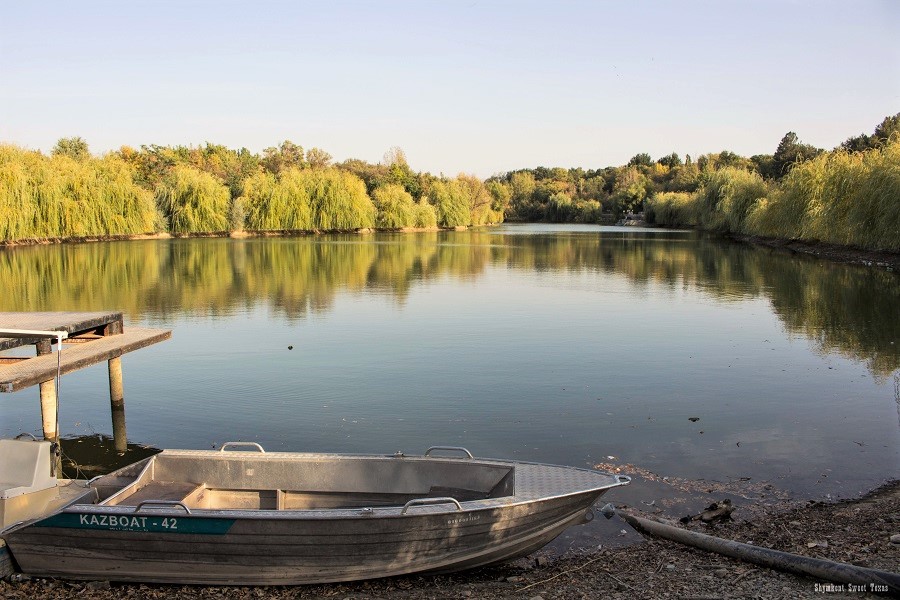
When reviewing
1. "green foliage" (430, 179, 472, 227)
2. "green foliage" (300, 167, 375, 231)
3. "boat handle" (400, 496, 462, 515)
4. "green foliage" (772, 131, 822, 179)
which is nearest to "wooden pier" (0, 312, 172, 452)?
"boat handle" (400, 496, 462, 515)

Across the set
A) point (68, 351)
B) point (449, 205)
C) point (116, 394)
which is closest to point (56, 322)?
point (68, 351)

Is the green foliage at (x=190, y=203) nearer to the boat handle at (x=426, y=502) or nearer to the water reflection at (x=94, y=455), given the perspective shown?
the water reflection at (x=94, y=455)

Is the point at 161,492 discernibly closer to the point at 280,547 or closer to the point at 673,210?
the point at 280,547

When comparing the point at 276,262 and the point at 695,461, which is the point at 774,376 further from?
the point at 276,262

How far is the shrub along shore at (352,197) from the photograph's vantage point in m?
45.0

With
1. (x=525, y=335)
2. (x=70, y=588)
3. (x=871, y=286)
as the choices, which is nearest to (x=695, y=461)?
(x=70, y=588)

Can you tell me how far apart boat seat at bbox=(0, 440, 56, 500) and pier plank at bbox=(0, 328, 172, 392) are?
7.16ft

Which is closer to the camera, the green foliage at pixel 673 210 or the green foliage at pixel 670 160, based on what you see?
the green foliage at pixel 673 210

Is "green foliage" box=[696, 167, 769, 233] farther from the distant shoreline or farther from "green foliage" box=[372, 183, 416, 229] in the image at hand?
"green foliage" box=[372, 183, 416, 229]

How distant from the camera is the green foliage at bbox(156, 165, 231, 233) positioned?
71500 millimetres

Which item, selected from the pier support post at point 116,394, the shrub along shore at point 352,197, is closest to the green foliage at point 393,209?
the shrub along shore at point 352,197

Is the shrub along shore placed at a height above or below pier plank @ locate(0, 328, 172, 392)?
above

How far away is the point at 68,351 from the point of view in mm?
11141

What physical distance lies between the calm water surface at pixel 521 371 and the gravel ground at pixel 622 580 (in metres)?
1.90
